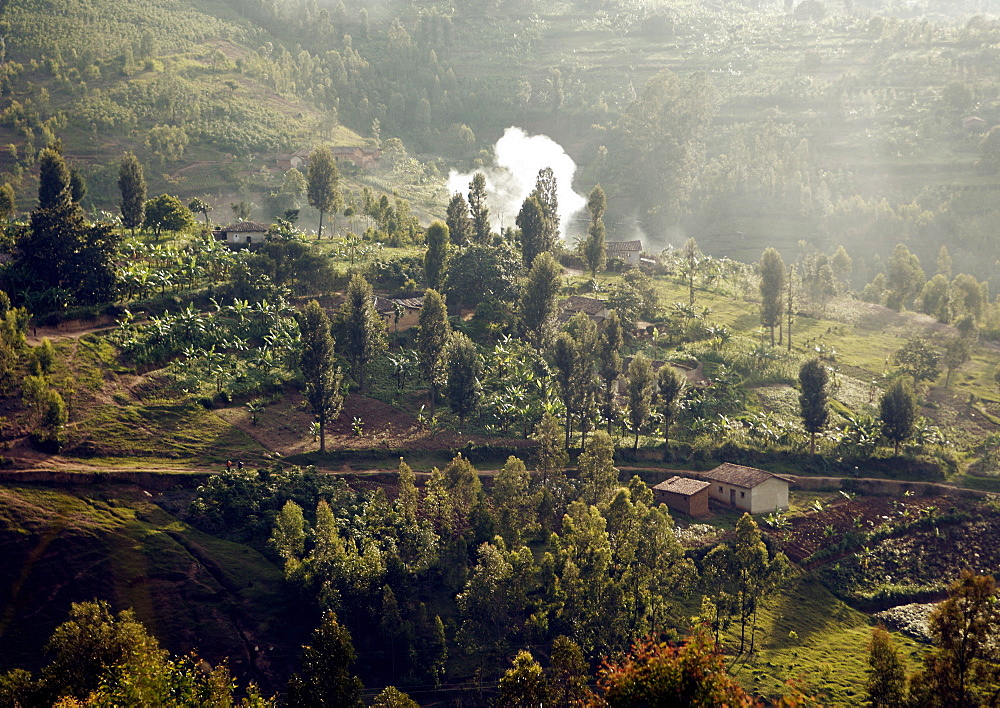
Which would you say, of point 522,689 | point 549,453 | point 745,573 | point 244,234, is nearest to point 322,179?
point 244,234

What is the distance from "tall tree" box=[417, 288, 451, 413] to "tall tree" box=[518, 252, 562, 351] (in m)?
8.55

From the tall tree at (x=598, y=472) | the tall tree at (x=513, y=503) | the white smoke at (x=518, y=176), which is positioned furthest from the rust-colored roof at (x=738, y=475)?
the white smoke at (x=518, y=176)

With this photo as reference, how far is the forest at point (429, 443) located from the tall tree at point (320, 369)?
212 mm

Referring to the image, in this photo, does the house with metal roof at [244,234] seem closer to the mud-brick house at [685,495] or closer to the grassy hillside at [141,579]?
the grassy hillside at [141,579]

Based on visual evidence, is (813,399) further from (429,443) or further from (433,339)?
(429,443)

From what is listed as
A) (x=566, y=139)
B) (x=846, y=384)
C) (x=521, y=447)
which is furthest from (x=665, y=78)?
(x=521, y=447)

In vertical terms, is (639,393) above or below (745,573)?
above

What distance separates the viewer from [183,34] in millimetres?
140375

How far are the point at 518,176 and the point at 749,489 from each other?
288 feet

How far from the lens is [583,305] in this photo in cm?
8050

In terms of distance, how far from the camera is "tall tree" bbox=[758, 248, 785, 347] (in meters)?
82.8

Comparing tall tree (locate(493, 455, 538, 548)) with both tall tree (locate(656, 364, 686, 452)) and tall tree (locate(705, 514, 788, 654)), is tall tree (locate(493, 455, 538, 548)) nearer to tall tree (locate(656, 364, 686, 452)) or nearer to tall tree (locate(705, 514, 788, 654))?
tall tree (locate(705, 514, 788, 654))

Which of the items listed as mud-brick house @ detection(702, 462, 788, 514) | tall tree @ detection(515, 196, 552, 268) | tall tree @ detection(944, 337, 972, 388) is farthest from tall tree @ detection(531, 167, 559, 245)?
mud-brick house @ detection(702, 462, 788, 514)

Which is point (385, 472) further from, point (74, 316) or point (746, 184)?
point (746, 184)
